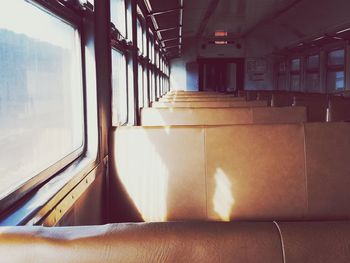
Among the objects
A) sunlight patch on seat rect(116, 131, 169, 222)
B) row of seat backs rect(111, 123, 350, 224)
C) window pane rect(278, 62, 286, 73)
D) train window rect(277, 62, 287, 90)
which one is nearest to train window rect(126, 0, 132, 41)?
sunlight patch on seat rect(116, 131, 169, 222)

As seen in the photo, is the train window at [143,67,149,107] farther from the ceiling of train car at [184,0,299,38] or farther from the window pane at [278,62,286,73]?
the window pane at [278,62,286,73]

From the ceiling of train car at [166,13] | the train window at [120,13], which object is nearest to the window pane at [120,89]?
the train window at [120,13]

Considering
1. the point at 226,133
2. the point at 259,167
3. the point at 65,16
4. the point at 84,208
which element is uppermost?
the point at 65,16

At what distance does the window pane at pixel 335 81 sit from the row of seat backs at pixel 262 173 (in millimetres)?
8855

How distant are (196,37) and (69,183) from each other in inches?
671

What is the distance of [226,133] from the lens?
6.64 ft

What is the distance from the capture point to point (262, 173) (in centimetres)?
200

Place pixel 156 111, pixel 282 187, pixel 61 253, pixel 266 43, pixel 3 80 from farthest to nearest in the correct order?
pixel 266 43 → pixel 156 111 → pixel 282 187 → pixel 3 80 → pixel 61 253

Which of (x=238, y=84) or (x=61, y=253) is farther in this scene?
(x=238, y=84)

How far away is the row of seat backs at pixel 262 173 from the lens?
1979 millimetres

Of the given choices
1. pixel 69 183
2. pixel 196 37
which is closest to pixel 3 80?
pixel 69 183

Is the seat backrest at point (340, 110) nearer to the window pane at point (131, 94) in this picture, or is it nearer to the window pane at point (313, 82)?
the window pane at point (131, 94)

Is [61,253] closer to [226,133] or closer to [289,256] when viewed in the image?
[289,256]

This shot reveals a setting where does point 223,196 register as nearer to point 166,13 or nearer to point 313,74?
point 166,13
